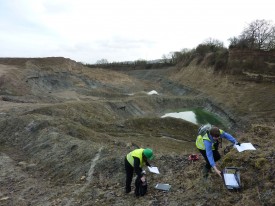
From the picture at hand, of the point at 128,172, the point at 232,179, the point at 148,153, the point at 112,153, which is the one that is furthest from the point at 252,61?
the point at 148,153

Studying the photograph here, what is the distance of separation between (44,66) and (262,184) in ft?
184

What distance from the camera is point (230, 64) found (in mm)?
54062

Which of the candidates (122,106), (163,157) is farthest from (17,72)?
(163,157)

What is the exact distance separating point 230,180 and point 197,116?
115 feet

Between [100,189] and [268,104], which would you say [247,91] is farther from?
[100,189]

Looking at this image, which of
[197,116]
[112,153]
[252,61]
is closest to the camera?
[112,153]

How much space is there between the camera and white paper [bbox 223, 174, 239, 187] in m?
7.93

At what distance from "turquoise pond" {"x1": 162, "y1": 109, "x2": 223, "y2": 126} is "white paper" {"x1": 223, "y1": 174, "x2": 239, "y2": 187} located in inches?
1132

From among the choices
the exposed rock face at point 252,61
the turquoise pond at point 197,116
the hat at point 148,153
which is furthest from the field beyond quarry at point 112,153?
the exposed rock face at point 252,61

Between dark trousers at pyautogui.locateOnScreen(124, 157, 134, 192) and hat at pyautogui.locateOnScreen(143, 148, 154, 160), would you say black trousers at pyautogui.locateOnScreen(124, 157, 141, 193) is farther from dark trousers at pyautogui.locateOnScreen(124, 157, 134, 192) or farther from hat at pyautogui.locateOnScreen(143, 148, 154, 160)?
hat at pyautogui.locateOnScreen(143, 148, 154, 160)

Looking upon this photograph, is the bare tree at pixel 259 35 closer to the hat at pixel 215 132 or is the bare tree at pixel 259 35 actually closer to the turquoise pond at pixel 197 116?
the turquoise pond at pixel 197 116

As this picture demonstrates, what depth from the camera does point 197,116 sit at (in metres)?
42.5

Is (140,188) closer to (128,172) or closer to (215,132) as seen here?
(128,172)

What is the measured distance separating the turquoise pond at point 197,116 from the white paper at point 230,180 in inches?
1132
